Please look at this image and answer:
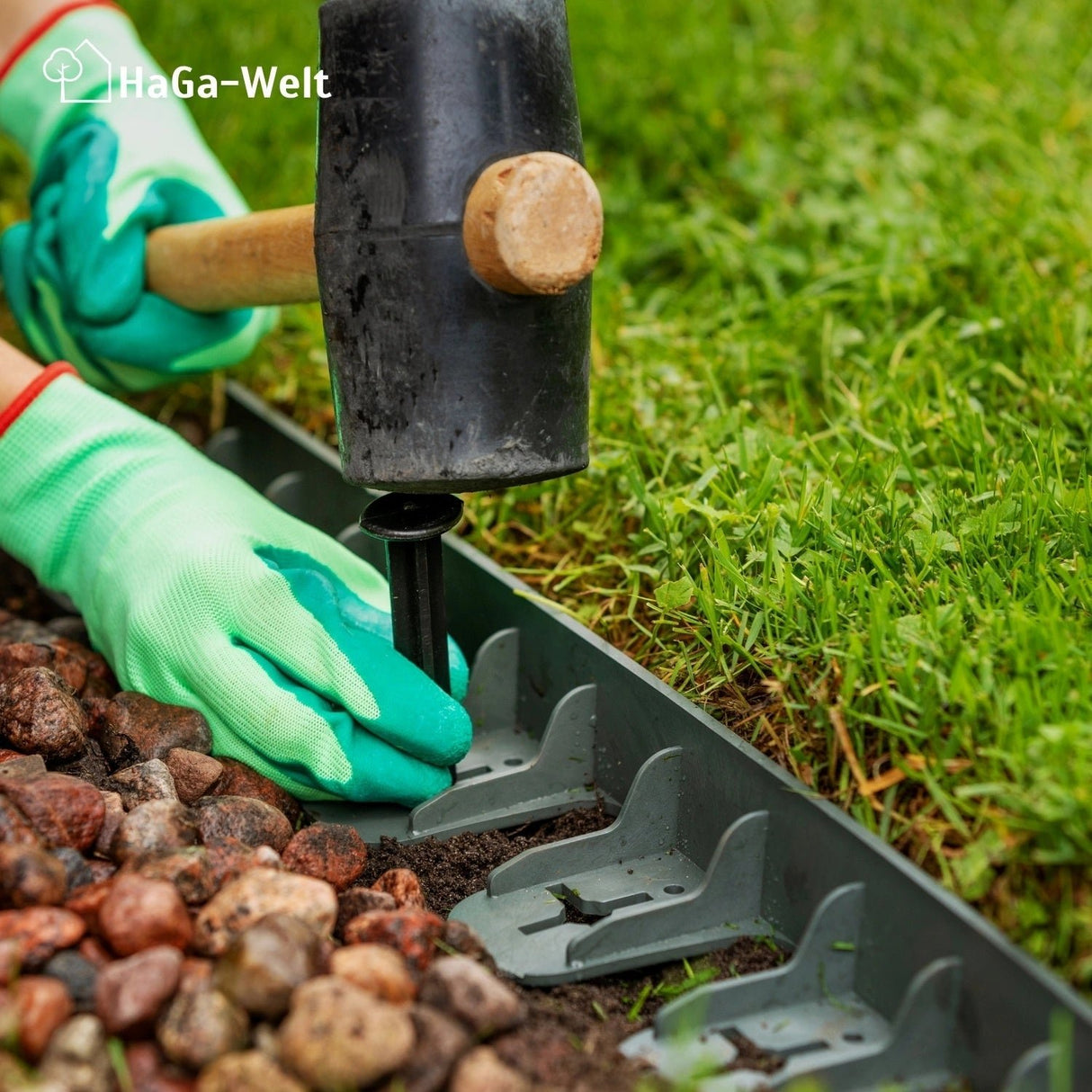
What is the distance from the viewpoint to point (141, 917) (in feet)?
4.12

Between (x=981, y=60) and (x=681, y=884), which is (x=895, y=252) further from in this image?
(x=681, y=884)

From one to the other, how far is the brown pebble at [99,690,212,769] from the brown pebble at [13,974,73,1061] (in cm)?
53

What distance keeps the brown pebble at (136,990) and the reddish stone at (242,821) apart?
0.28 metres

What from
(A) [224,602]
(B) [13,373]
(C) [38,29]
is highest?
(C) [38,29]

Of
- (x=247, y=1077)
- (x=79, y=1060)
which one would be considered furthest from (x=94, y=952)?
(x=247, y=1077)

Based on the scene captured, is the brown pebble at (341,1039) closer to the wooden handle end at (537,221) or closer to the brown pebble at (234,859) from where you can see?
the brown pebble at (234,859)

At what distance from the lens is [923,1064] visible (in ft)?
4.11

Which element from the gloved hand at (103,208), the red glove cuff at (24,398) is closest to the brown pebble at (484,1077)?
the red glove cuff at (24,398)

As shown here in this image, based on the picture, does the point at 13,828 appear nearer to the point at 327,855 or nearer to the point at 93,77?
the point at 327,855

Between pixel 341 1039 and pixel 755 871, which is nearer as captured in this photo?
pixel 341 1039

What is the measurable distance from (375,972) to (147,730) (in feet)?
2.11

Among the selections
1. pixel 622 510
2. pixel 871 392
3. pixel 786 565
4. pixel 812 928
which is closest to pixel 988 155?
pixel 871 392

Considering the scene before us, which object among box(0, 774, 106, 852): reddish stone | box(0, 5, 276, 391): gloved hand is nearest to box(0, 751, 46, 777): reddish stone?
box(0, 774, 106, 852): reddish stone

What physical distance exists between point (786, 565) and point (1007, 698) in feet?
1.20
